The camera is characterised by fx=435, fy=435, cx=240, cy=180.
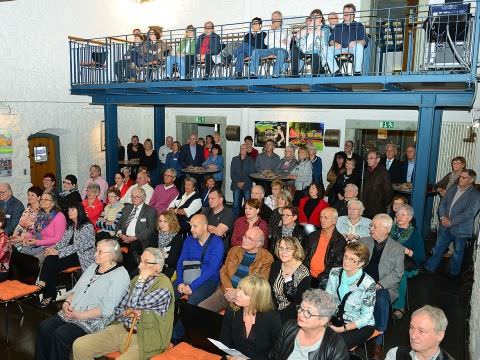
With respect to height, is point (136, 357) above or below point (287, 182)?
below

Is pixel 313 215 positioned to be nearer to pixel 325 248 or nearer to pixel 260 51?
pixel 325 248

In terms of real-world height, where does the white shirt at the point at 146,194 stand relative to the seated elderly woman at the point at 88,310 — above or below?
above

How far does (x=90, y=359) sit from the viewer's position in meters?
4.09

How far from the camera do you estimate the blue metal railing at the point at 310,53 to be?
22.3 feet

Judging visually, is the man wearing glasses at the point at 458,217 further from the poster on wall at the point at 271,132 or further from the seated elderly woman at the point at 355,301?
the poster on wall at the point at 271,132

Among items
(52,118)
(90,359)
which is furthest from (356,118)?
(90,359)

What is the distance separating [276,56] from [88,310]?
583cm

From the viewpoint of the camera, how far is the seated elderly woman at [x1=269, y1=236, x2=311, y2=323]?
4.39 metres

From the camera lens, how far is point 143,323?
13.2 ft

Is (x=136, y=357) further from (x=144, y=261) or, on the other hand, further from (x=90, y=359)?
(x=144, y=261)

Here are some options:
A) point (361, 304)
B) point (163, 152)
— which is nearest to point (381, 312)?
point (361, 304)

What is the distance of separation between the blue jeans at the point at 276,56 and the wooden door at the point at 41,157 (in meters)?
6.82

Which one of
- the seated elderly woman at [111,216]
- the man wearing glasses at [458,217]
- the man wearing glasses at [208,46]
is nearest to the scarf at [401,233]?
the man wearing glasses at [458,217]

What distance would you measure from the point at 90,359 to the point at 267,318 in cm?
177
